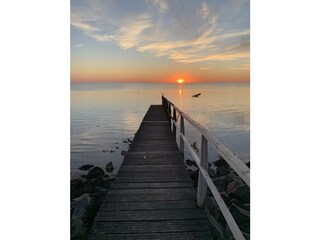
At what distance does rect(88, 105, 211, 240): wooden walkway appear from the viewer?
2477 mm

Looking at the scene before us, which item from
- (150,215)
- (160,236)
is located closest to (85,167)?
(150,215)

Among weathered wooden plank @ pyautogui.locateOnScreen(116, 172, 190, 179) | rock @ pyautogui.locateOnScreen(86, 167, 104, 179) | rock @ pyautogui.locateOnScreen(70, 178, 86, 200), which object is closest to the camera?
weathered wooden plank @ pyautogui.locateOnScreen(116, 172, 190, 179)

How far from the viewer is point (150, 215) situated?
2.77 metres

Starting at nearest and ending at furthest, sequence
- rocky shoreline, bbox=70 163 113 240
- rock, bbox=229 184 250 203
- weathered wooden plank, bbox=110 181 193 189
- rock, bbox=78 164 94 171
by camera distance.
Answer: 1. rocky shoreline, bbox=70 163 113 240
2. weathered wooden plank, bbox=110 181 193 189
3. rock, bbox=229 184 250 203
4. rock, bbox=78 164 94 171

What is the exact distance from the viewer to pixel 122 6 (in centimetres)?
708

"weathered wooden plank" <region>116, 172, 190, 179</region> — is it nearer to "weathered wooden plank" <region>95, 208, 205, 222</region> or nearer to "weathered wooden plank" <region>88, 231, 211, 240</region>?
"weathered wooden plank" <region>95, 208, 205, 222</region>

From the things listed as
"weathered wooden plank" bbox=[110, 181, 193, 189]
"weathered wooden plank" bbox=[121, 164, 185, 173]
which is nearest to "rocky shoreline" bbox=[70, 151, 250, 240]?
"weathered wooden plank" bbox=[110, 181, 193, 189]

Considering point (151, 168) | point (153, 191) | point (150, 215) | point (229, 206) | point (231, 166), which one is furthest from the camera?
point (229, 206)

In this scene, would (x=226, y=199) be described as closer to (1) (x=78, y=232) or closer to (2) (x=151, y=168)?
(2) (x=151, y=168)

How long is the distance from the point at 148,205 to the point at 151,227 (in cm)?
45

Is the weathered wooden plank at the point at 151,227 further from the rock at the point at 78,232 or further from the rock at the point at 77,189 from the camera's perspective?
the rock at the point at 77,189

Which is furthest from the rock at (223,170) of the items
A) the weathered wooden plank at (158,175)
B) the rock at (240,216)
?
the weathered wooden plank at (158,175)

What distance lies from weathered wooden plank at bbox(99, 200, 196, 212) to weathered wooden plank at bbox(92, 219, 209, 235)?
11.6 inches
